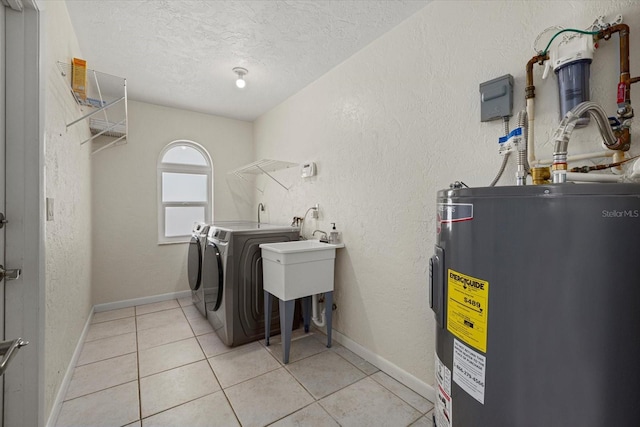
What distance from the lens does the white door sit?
1162 mm

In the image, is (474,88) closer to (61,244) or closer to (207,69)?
(207,69)

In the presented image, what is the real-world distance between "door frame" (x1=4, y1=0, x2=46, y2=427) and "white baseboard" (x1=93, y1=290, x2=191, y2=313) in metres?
2.25

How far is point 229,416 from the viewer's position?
5.14 ft

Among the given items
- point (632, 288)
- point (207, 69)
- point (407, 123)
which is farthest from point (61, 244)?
point (632, 288)

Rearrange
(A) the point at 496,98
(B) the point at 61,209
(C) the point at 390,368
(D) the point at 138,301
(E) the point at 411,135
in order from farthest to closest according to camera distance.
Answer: (D) the point at 138,301 → (C) the point at 390,368 → (E) the point at 411,135 → (B) the point at 61,209 → (A) the point at 496,98

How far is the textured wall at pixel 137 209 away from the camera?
3.14 metres

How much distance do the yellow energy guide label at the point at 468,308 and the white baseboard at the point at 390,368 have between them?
75 centimetres

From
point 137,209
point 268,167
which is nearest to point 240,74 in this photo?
point 268,167

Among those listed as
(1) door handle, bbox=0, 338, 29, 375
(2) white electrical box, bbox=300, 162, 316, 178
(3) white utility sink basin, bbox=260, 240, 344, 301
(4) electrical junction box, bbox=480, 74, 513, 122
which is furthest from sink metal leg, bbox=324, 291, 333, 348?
(1) door handle, bbox=0, 338, 29, 375

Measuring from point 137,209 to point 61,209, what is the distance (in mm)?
1820

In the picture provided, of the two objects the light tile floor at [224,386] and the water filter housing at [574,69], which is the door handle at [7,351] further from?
the water filter housing at [574,69]

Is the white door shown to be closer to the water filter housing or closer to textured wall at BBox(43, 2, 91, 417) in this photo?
textured wall at BBox(43, 2, 91, 417)

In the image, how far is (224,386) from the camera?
71.9 inches

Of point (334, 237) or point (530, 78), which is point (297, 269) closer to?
point (334, 237)
